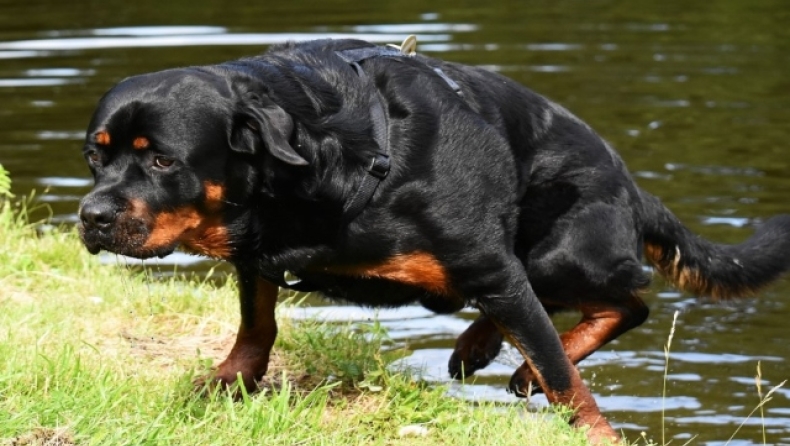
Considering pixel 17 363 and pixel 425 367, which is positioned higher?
pixel 17 363

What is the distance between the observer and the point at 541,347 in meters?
5.02

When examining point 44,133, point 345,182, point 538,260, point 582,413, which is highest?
point 345,182

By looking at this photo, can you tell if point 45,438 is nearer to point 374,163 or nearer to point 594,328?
point 374,163

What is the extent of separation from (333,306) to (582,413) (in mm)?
2650

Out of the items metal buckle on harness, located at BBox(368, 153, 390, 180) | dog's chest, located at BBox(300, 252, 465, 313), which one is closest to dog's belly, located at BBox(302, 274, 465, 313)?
dog's chest, located at BBox(300, 252, 465, 313)

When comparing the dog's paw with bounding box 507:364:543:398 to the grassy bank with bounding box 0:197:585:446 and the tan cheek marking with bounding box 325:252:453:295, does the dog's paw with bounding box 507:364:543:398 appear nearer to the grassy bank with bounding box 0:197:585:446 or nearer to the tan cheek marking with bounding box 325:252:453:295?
the grassy bank with bounding box 0:197:585:446

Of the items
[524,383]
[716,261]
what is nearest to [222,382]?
[524,383]

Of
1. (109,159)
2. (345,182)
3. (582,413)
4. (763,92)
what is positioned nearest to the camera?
(109,159)

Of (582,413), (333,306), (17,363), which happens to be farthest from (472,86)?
(333,306)

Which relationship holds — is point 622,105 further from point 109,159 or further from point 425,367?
point 109,159

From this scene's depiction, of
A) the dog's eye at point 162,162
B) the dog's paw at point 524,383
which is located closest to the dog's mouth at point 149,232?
the dog's eye at point 162,162

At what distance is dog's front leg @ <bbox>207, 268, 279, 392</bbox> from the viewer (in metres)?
5.39

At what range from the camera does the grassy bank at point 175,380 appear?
4496mm

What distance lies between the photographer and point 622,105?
39.4 ft
